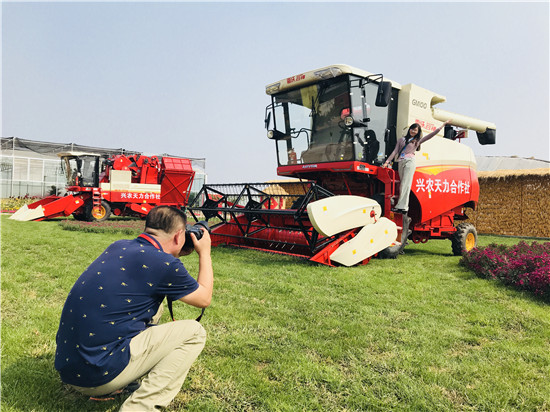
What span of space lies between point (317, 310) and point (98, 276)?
113 inches

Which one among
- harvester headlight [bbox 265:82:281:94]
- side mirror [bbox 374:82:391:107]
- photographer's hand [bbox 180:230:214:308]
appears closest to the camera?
photographer's hand [bbox 180:230:214:308]

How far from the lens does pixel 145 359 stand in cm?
225

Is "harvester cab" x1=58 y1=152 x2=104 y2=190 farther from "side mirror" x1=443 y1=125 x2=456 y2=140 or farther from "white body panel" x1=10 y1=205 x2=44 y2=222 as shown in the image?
"side mirror" x1=443 y1=125 x2=456 y2=140

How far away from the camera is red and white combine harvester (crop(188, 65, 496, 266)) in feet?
23.0

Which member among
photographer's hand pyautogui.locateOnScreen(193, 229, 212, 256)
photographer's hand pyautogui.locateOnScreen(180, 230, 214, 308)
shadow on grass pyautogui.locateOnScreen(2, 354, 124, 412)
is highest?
photographer's hand pyautogui.locateOnScreen(193, 229, 212, 256)

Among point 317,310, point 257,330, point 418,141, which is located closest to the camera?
point 257,330

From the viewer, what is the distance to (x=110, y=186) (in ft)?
57.7

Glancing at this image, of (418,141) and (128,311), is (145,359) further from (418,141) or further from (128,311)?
(418,141)

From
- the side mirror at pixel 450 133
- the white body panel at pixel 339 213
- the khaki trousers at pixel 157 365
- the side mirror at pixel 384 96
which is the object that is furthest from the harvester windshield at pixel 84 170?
the khaki trousers at pixel 157 365

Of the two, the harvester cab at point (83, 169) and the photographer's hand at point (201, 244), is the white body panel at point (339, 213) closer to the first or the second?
the photographer's hand at point (201, 244)

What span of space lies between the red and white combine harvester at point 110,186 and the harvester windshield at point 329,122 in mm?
11242

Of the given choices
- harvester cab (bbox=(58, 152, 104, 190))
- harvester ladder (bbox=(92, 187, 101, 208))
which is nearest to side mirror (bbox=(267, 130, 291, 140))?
Result: harvester ladder (bbox=(92, 187, 101, 208))

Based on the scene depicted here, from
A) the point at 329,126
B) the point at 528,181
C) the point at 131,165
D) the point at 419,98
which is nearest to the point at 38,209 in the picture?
the point at 131,165

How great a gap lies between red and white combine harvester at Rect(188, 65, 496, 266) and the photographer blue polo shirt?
171 inches
